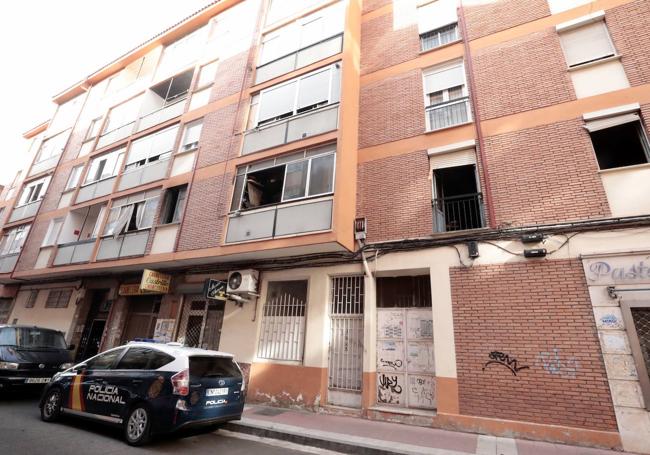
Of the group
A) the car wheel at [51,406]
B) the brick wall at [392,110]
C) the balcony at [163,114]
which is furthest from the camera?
the balcony at [163,114]

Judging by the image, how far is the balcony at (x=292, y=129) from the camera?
912 centimetres

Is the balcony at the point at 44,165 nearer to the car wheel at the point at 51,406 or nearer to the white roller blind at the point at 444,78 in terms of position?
the car wheel at the point at 51,406

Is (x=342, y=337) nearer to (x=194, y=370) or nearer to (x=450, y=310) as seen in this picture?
(x=450, y=310)

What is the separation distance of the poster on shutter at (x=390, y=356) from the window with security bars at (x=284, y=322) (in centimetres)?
206

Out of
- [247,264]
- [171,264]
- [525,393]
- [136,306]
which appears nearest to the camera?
[525,393]

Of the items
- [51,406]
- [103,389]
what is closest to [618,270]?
[103,389]

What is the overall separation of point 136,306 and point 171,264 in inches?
132

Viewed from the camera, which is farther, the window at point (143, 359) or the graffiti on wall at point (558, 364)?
the graffiti on wall at point (558, 364)

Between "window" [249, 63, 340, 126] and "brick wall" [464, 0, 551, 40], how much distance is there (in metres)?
4.01

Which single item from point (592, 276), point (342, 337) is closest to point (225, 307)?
point (342, 337)

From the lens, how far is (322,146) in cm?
896

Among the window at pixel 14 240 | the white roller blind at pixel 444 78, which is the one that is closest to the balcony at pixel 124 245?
the window at pixel 14 240

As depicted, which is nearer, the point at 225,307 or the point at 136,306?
the point at 225,307

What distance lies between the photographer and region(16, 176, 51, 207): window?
18.2 meters
